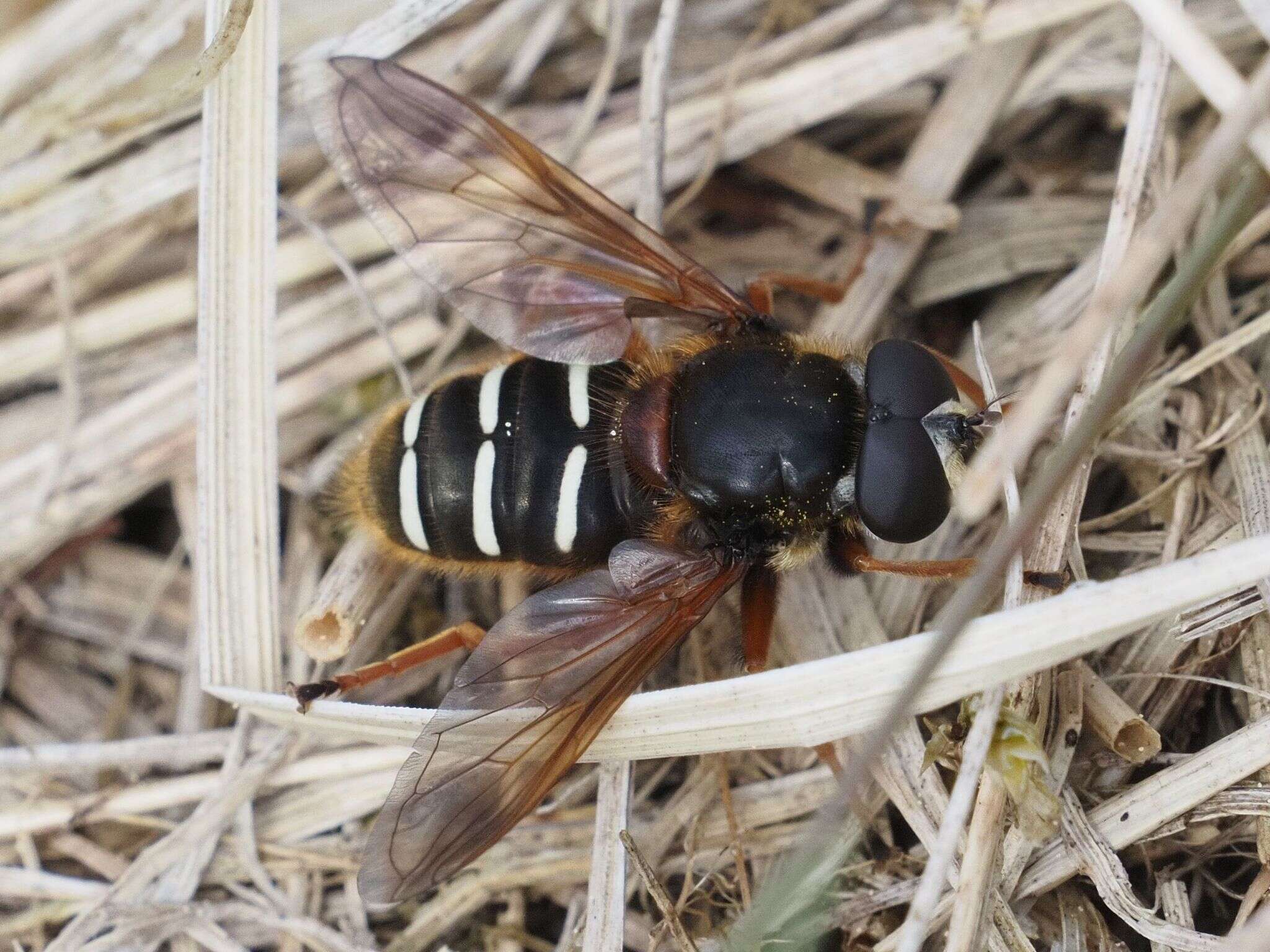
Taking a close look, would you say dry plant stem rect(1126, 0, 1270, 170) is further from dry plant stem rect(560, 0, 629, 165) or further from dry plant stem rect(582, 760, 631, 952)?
dry plant stem rect(582, 760, 631, 952)

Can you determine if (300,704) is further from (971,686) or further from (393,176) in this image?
(971,686)

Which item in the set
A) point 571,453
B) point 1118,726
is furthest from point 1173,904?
point 571,453

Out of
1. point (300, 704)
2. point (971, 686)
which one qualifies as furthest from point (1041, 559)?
point (300, 704)

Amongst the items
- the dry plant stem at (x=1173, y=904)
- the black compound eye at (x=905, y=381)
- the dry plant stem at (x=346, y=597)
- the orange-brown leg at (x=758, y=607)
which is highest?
the black compound eye at (x=905, y=381)

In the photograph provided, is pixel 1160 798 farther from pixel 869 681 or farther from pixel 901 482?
pixel 901 482

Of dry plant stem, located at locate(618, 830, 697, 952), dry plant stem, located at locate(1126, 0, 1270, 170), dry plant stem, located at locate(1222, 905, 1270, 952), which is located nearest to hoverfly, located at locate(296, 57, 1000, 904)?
dry plant stem, located at locate(618, 830, 697, 952)

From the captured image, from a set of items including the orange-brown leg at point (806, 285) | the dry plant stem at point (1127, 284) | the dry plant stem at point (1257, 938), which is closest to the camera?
the dry plant stem at point (1127, 284)

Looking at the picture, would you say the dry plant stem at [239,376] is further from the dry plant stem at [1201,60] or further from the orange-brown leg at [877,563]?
the dry plant stem at [1201,60]

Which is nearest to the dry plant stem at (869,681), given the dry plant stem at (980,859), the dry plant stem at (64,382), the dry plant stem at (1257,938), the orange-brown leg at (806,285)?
the dry plant stem at (980,859)
